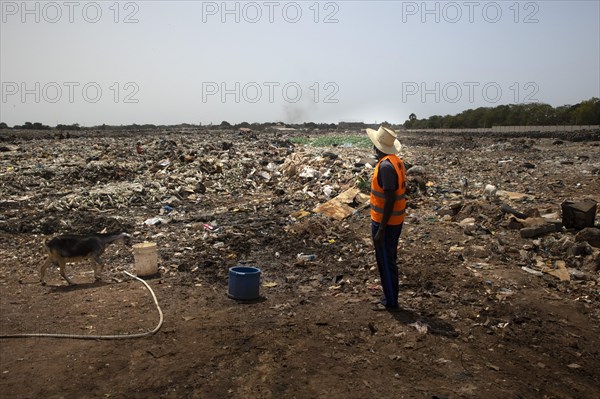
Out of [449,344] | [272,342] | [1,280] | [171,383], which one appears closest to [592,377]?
[449,344]

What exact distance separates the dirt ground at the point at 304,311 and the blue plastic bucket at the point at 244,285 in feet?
0.31

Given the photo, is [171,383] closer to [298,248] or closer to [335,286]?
[335,286]

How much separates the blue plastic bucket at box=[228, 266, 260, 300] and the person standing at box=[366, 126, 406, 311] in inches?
44.6

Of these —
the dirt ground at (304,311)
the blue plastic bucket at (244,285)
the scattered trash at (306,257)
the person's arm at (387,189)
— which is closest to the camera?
the dirt ground at (304,311)

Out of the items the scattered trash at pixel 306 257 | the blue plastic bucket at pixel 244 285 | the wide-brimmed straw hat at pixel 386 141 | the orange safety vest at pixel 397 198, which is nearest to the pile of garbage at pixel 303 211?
the scattered trash at pixel 306 257

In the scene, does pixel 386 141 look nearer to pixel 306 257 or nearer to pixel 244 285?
pixel 244 285

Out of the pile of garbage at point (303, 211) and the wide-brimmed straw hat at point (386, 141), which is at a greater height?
the wide-brimmed straw hat at point (386, 141)

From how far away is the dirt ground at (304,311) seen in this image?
3.03 metres

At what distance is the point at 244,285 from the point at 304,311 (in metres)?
0.61

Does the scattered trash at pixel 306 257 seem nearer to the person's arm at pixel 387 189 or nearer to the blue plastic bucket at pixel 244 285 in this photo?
the blue plastic bucket at pixel 244 285

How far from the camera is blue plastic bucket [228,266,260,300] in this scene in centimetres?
446

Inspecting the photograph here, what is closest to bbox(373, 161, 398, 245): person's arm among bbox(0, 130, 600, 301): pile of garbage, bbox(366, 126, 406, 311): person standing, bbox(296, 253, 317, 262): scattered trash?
bbox(366, 126, 406, 311): person standing

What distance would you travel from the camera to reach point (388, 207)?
156 inches

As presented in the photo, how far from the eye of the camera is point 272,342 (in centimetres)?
354
